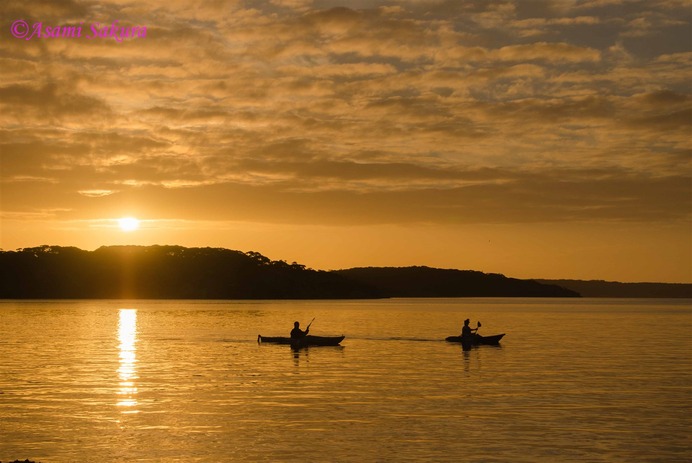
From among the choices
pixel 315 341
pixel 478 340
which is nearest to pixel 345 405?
pixel 315 341

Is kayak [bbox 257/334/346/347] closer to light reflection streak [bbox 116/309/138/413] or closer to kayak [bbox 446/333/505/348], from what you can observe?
kayak [bbox 446/333/505/348]

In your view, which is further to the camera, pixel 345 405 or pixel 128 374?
pixel 128 374

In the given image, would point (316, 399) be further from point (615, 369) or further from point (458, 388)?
point (615, 369)

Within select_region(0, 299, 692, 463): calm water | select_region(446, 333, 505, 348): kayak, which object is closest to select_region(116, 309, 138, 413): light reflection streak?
select_region(0, 299, 692, 463): calm water

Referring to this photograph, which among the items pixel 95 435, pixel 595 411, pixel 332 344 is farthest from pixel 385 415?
pixel 332 344

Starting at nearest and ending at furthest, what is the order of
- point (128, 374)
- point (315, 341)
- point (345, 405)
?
point (345, 405), point (128, 374), point (315, 341)

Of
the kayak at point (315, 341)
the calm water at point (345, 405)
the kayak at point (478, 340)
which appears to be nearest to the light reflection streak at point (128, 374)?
the calm water at point (345, 405)

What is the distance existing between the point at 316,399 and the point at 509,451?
14096 millimetres

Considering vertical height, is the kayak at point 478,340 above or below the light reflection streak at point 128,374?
above

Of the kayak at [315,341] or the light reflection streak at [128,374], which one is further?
the kayak at [315,341]

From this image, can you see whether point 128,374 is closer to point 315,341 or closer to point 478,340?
point 315,341

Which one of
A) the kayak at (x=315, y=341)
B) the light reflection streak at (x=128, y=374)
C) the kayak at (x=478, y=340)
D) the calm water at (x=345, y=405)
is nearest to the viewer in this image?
the calm water at (x=345, y=405)

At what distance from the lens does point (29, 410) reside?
122 feet

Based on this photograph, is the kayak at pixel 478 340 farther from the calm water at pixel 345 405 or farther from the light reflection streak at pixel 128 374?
the light reflection streak at pixel 128 374
